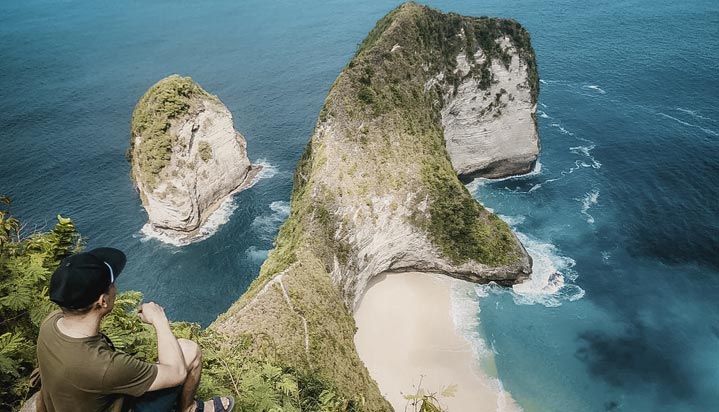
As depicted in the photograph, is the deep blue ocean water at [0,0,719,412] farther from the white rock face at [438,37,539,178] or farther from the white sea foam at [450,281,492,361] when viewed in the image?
the white rock face at [438,37,539,178]

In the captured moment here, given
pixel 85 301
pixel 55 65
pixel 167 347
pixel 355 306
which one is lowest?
pixel 355 306

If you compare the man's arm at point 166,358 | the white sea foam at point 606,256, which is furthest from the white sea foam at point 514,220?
the man's arm at point 166,358

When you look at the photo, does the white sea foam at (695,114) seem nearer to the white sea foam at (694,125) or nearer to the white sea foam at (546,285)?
the white sea foam at (694,125)

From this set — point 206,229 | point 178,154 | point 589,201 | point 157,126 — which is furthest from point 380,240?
point 589,201

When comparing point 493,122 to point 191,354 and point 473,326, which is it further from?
point 191,354

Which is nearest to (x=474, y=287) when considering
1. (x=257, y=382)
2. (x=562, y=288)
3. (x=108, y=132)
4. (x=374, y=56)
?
(x=562, y=288)

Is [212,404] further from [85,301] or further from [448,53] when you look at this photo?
[448,53]
